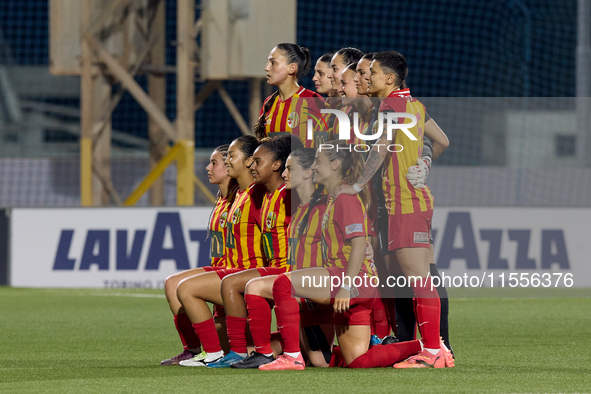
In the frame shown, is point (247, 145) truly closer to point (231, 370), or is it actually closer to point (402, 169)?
point (402, 169)

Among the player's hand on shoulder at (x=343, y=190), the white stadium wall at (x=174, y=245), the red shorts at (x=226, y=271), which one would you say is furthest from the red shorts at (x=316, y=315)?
the white stadium wall at (x=174, y=245)

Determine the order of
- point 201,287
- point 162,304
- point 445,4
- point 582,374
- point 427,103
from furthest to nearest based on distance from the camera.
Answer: point 445,4 → point 427,103 → point 162,304 → point 201,287 → point 582,374

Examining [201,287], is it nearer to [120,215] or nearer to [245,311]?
[245,311]

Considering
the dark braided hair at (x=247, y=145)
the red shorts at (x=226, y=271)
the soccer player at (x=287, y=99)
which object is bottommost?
the red shorts at (x=226, y=271)

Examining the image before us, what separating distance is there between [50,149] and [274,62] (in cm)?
1533

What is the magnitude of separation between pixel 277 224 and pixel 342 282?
19.3 inches

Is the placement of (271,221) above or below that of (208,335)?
above

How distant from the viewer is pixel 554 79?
67.9ft

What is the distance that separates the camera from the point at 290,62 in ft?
16.4

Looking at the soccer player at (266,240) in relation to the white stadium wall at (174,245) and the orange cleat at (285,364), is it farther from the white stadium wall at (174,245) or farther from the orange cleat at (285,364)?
the white stadium wall at (174,245)

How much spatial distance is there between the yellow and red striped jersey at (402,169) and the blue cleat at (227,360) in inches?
39.1

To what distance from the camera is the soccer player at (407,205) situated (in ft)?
14.2

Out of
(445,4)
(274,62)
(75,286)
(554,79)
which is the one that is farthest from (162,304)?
(445,4)

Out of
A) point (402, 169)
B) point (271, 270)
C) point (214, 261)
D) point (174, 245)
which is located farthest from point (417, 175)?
point (174, 245)
